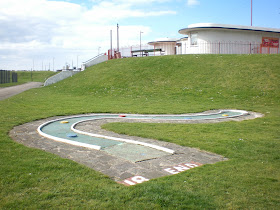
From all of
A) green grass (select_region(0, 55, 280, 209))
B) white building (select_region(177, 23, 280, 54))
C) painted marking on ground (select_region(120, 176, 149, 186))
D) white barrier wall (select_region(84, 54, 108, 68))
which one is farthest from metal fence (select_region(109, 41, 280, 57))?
painted marking on ground (select_region(120, 176, 149, 186))

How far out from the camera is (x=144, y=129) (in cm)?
852

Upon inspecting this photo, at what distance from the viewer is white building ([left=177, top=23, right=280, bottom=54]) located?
29.7 metres

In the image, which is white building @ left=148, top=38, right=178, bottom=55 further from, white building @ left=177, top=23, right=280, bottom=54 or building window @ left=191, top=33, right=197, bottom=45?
building window @ left=191, top=33, right=197, bottom=45

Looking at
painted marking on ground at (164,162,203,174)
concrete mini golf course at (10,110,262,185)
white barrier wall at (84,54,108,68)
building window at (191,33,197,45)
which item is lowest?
painted marking on ground at (164,162,203,174)

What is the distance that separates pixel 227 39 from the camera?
99.7ft

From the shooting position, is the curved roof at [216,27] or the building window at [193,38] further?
the building window at [193,38]

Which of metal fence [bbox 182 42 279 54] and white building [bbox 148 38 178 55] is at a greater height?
white building [bbox 148 38 178 55]

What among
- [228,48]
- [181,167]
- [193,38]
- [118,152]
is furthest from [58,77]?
[181,167]

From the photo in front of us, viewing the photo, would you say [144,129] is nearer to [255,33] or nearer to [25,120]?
[25,120]

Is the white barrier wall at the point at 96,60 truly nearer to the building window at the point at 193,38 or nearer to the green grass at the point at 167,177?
the building window at the point at 193,38

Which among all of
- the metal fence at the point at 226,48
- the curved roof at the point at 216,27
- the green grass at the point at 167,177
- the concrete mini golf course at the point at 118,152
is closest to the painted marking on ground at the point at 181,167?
the concrete mini golf course at the point at 118,152

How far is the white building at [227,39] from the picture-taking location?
97.6 ft

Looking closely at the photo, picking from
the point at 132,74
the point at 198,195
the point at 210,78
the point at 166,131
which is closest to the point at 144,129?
the point at 166,131

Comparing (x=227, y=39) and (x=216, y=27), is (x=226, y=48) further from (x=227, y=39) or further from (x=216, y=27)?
(x=216, y=27)
